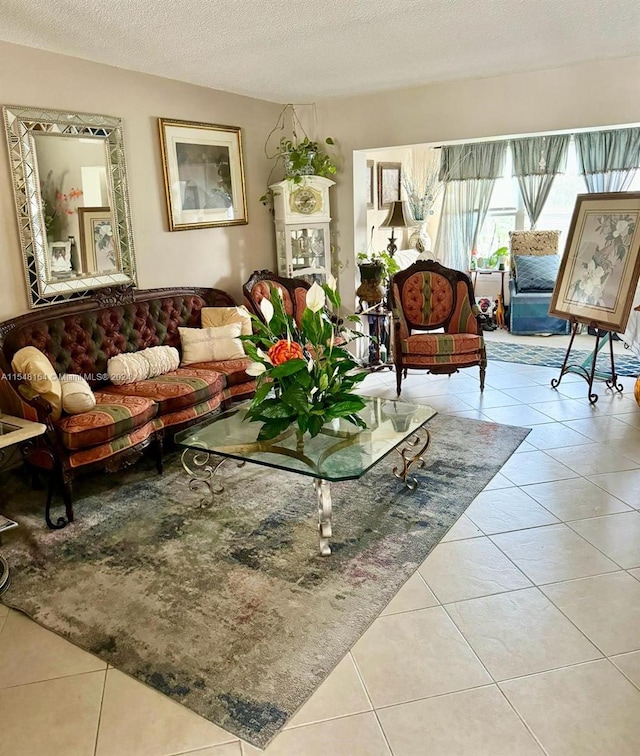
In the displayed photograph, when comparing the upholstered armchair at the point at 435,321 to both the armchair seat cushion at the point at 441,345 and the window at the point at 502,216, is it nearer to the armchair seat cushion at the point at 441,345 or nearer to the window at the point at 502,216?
the armchair seat cushion at the point at 441,345

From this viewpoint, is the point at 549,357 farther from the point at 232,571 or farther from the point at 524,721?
the point at 524,721

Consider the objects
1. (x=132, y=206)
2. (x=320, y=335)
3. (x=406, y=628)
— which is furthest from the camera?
A: (x=132, y=206)

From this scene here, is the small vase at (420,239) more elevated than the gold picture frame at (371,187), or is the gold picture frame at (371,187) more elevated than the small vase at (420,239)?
the gold picture frame at (371,187)

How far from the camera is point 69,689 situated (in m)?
2.18

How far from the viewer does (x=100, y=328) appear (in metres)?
4.20

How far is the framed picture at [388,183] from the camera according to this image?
7.44m

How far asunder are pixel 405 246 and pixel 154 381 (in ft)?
16.4

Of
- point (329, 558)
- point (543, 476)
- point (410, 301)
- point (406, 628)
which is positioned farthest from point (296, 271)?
point (406, 628)

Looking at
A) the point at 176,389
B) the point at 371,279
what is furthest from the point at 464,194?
the point at 176,389

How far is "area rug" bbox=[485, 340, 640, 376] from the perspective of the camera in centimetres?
576

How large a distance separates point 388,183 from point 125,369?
4674 millimetres

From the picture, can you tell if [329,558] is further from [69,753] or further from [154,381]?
[154,381]

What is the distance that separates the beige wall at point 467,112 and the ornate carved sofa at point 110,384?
1881mm

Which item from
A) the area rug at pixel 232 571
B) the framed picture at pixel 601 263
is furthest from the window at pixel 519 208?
the area rug at pixel 232 571
